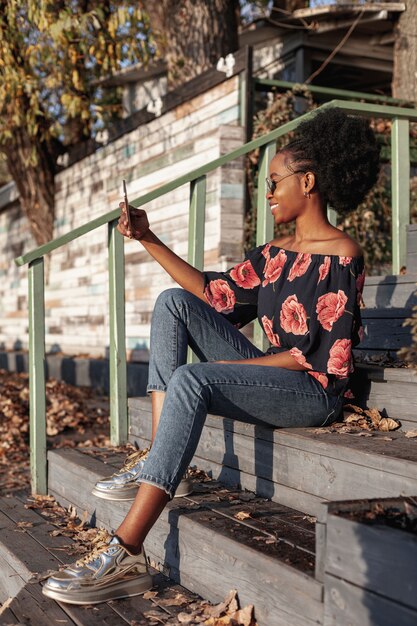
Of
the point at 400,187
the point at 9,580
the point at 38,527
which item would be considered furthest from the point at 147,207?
the point at 9,580

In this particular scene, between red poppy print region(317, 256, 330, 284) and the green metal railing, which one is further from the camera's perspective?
the green metal railing

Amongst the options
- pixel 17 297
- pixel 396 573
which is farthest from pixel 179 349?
pixel 17 297

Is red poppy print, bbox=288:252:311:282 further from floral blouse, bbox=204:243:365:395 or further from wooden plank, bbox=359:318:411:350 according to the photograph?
wooden plank, bbox=359:318:411:350

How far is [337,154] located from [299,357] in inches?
34.1

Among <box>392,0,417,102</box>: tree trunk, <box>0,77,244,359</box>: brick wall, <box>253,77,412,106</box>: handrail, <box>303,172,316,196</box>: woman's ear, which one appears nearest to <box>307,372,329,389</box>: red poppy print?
<box>303,172,316,196</box>: woman's ear

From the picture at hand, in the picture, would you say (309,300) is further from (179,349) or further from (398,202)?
(398,202)

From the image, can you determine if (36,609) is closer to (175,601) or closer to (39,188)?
(175,601)

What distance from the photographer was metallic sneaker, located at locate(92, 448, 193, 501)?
127 inches

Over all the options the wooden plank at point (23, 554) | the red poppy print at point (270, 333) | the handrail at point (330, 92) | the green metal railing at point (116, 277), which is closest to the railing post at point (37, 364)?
the green metal railing at point (116, 277)

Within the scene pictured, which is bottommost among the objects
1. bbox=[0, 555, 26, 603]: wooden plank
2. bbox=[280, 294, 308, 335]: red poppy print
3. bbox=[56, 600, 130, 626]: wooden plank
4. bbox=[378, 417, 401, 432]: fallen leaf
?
bbox=[0, 555, 26, 603]: wooden plank

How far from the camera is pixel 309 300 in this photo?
312 centimetres

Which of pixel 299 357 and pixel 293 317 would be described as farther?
pixel 293 317

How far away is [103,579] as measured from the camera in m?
2.70

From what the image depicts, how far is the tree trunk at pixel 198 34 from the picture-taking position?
849cm
